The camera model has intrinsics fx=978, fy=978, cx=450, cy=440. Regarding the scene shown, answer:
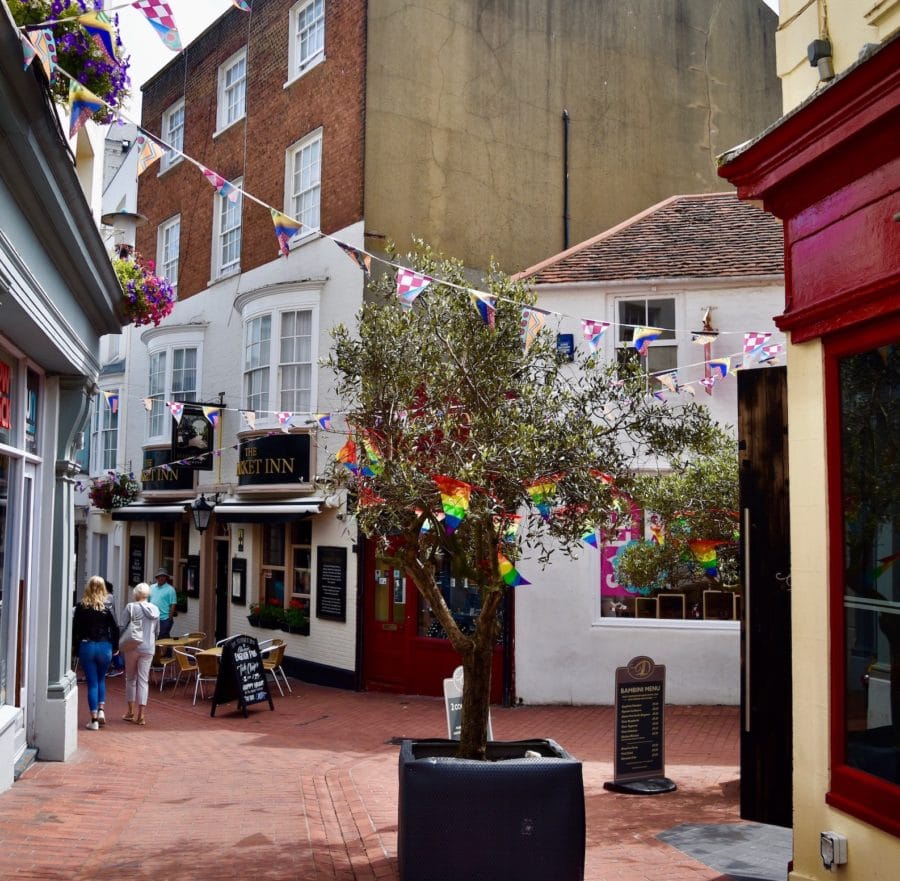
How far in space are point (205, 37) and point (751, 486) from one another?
18.9 metres

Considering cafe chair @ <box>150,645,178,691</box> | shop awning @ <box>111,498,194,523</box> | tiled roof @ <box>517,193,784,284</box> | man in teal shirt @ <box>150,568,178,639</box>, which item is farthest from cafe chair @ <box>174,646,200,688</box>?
tiled roof @ <box>517,193,784,284</box>

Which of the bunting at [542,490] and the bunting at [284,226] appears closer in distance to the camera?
the bunting at [542,490]

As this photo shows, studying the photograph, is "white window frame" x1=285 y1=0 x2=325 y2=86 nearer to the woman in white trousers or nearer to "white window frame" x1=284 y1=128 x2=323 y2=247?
"white window frame" x1=284 y1=128 x2=323 y2=247

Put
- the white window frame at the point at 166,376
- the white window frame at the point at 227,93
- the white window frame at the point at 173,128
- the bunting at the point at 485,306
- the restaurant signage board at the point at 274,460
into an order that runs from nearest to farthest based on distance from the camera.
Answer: the bunting at the point at 485,306
the restaurant signage board at the point at 274,460
the white window frame at the point at 227,93
the white window frame at the point at 166,376
the white window frame at the point at 173,128

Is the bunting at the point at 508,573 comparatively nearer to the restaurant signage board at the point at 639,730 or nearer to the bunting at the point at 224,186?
the restaurant signage board at the point at 639,730

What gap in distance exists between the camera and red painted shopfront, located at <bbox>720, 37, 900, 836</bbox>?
452 centimetres

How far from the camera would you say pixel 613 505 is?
694 cm

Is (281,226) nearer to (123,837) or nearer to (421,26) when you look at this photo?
(123,837)

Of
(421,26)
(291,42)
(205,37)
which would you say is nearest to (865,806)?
(421,26)

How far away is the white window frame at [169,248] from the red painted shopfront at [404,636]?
986cm

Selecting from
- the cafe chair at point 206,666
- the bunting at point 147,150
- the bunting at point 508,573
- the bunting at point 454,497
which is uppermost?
the bunting at point 147,150

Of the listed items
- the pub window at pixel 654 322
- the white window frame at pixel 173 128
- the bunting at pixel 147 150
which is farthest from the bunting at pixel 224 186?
the white window frame at pixel 173 128

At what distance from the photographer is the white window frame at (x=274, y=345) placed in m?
16.7

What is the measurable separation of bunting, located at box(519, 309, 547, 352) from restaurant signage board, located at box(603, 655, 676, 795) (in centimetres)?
304
